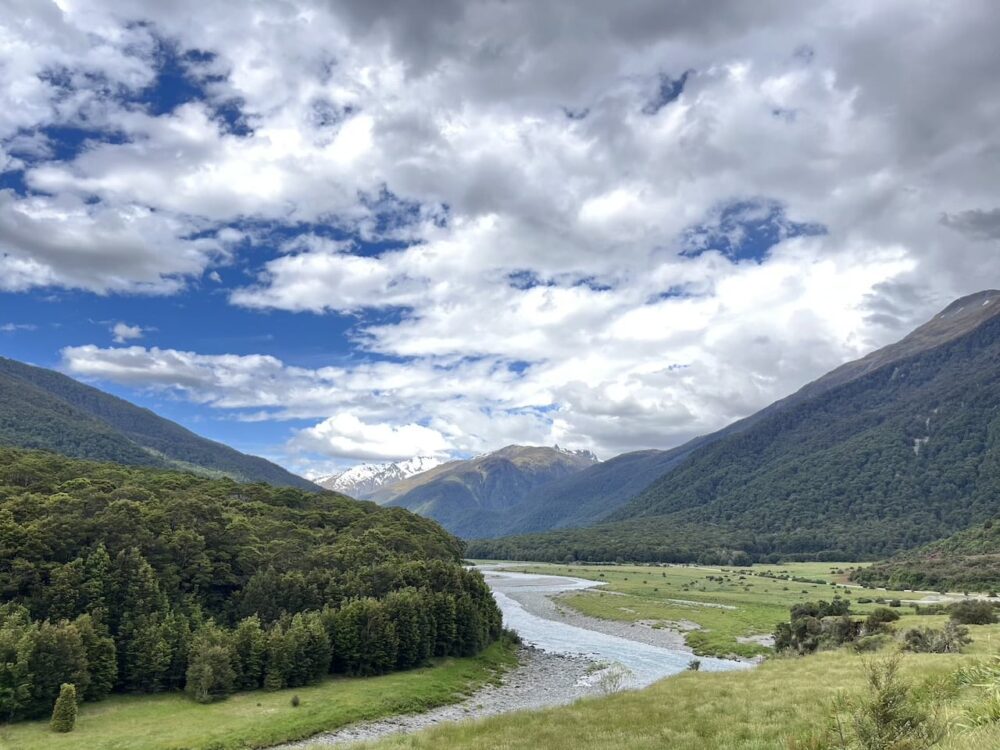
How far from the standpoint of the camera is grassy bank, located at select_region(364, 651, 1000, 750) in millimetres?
28250

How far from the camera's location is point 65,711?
5347 cm

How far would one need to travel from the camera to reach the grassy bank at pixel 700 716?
2825cm

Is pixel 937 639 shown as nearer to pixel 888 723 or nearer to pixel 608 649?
pixel 608 649

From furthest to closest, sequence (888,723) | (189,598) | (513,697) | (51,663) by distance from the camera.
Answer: (189,598), (513,697), (51,663), (888,723)

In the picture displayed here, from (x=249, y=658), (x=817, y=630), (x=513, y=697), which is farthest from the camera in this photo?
(x=817, y=630)

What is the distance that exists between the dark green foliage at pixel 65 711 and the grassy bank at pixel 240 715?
2.76ft

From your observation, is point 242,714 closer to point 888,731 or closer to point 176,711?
point 176,711

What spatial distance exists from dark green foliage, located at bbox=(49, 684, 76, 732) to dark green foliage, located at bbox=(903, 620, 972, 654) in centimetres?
7382

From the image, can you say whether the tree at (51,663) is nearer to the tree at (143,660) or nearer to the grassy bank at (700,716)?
the tree at (143,660)

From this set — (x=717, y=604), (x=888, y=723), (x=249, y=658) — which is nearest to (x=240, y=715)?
(x=249, y=658)

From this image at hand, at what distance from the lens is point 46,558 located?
73.5 m

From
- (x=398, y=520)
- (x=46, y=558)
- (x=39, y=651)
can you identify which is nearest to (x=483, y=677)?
(x=39, y=651)

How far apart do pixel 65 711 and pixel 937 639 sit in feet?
261

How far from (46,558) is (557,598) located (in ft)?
411
